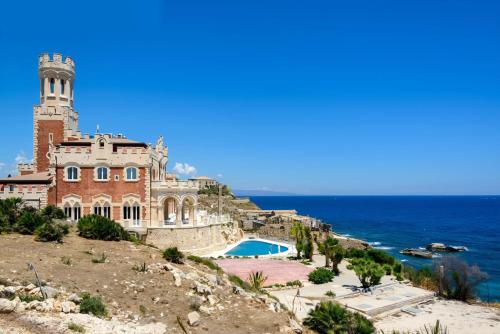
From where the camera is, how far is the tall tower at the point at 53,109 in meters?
40.1

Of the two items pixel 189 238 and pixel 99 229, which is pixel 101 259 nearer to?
pixel 99 229

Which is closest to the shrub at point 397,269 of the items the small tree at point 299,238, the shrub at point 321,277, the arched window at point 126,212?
the shrub at point 321,277

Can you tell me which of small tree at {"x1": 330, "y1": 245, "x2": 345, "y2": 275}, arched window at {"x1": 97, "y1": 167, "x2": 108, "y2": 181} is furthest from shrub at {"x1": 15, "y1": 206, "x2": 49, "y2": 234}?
small tree at {"x1": 330, "y1": 245, "x2": 345, "y2": 275}

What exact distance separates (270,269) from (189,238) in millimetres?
9190

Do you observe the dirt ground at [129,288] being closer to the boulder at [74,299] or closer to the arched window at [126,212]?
the boulder at [74,299]

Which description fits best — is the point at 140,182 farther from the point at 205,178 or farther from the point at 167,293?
the point at 205,178

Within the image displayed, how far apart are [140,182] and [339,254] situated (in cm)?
2029

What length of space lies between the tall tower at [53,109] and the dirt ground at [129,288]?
1939 cm

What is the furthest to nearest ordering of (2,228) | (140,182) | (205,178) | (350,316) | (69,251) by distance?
1. (205,178)
2. (140,182)
3. (2,228)
4. (69,251)
5. (350,316)

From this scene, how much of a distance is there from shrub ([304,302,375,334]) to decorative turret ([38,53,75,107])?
120 feet

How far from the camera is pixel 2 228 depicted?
2569 cm

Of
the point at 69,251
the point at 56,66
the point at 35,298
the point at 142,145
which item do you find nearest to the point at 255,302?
the point at 35,298

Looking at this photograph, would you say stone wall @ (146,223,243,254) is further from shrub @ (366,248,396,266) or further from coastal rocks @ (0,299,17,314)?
coastal rocks @ (0,299,17,314)

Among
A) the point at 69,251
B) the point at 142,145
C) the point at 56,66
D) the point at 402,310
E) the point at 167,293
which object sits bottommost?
the point at 402,310
